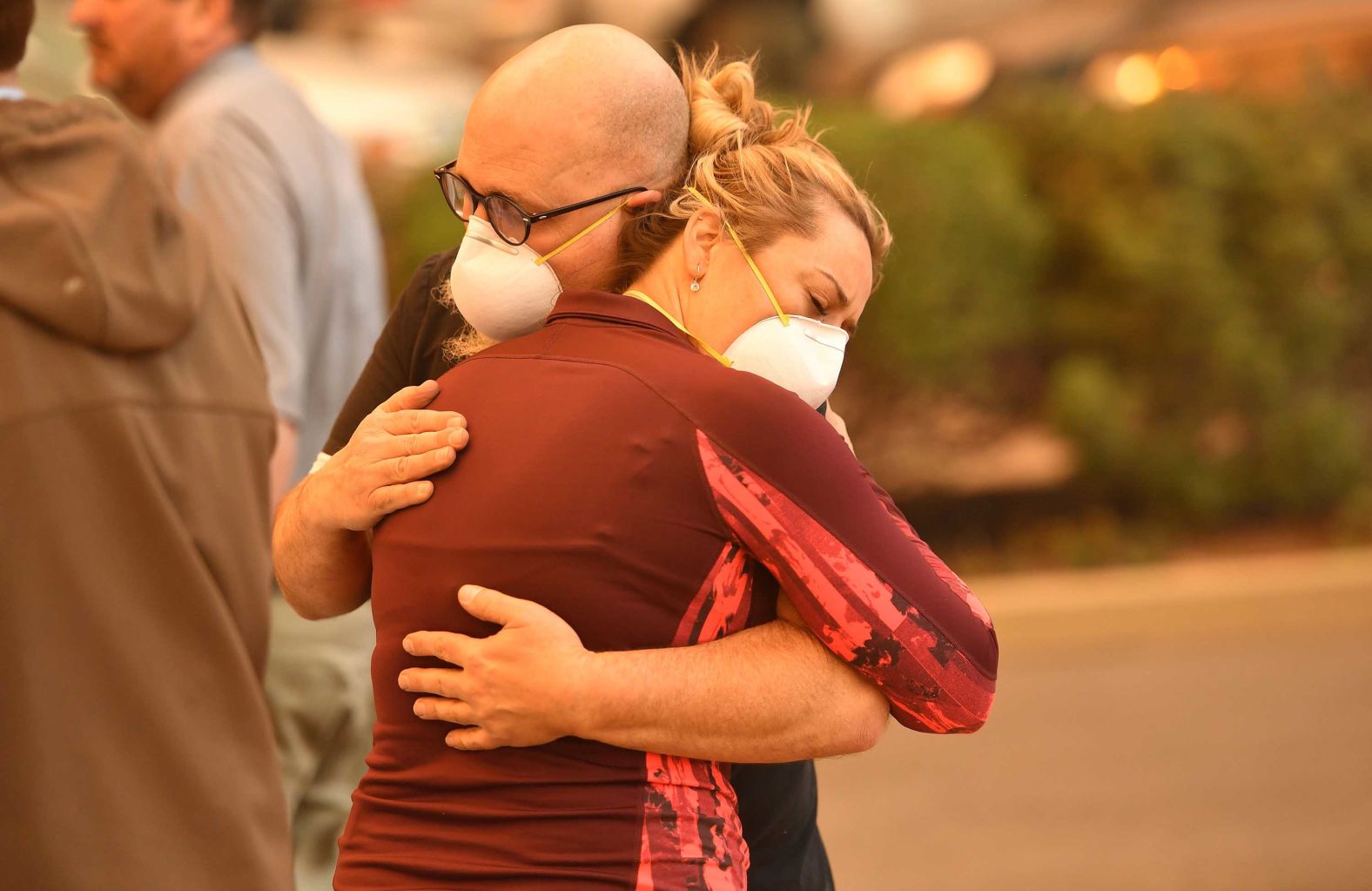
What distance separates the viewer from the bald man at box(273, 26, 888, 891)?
1.73 m

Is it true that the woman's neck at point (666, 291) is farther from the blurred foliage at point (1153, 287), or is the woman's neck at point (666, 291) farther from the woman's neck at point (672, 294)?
the blurred foliage at point (1153, 287)

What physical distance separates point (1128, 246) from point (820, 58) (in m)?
5.75

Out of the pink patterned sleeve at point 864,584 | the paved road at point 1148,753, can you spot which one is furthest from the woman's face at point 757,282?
the paved road at point 1148,753

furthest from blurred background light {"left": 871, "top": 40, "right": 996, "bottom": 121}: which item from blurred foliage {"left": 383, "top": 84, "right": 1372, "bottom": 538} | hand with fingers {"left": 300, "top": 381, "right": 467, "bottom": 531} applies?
hand with fingers {"left": 300, "top": 381, "right": 467, "bottom": 531}

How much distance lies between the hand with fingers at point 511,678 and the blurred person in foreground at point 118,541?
0.74 m

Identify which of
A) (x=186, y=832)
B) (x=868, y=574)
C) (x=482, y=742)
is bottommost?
(x=186, y=832)

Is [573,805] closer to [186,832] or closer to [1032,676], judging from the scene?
[186,832]

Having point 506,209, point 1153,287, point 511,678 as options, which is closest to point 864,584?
point 511,678

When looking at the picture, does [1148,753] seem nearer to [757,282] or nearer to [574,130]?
[757,282]

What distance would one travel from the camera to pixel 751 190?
194cm

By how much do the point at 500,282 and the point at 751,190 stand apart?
1.07 ft

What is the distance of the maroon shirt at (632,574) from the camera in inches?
67.6

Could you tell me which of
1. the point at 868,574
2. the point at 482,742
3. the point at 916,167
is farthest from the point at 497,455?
the point at 916,167

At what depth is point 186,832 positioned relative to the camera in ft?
7.70
